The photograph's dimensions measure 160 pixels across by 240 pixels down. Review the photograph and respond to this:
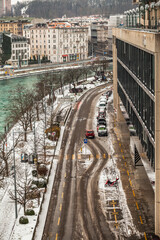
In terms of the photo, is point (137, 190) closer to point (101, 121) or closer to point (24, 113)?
point (101, 121)

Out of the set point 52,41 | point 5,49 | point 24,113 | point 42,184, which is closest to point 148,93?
point 42,184

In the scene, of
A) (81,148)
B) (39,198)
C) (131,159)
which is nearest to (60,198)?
(39,198)

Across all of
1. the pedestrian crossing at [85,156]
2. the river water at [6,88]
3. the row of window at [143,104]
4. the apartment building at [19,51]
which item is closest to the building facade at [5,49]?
the apartment building at [19,51]

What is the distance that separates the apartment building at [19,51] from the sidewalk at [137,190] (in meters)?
119

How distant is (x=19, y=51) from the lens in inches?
6585

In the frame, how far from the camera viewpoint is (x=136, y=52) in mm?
Answer: 34938

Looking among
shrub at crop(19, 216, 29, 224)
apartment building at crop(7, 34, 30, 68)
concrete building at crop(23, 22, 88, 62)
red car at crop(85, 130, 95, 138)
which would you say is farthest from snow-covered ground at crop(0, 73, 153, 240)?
concrete building at crop(23, 22, 88, 62)

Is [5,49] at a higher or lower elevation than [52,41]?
lower

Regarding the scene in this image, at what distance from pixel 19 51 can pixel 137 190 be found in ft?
450

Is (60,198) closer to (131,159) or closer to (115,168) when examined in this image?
(115,168)

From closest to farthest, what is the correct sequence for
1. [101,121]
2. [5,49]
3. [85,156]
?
[85,156] → [101,121] → [5,49]

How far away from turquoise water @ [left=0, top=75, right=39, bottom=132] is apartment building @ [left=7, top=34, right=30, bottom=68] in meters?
23.0

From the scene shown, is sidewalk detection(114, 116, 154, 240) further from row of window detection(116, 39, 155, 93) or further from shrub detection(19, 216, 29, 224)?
shrub detection(19, 216, 29, 224)

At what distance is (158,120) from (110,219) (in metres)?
7.79
